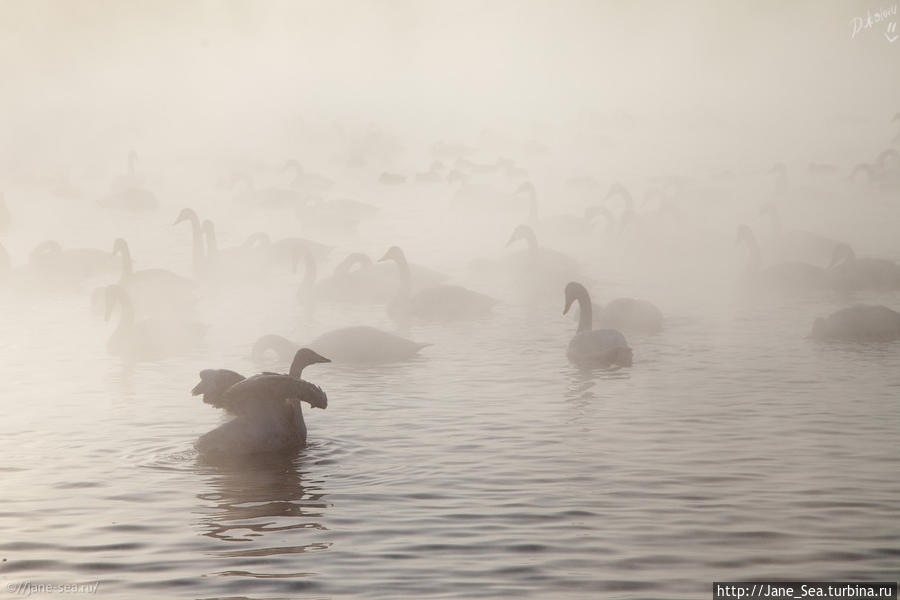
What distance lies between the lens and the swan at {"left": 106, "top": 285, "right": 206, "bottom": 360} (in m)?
21.7

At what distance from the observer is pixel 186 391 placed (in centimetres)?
1861

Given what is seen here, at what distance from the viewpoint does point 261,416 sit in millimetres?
14258

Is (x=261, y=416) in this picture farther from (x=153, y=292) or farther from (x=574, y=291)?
(x=153, y=292)

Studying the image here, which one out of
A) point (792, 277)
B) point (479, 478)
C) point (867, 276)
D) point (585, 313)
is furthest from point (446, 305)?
point (479, 478)

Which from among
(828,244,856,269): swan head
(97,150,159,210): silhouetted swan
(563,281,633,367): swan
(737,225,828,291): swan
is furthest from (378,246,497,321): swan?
(97,150,159,210): silhouetted swan

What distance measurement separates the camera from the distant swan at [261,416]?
14.0m

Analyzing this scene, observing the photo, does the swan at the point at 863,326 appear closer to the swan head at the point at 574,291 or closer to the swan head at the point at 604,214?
the swan head at the point at 574,291

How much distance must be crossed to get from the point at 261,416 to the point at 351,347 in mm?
6244

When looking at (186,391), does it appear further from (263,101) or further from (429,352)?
(263,101)

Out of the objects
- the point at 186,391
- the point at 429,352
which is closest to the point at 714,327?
the point at 429,352

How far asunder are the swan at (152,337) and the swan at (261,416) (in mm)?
7414

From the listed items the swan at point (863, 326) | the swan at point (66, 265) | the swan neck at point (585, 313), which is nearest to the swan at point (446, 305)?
the swan neck at point (585, 313)

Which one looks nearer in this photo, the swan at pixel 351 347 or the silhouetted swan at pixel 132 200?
the swan at pixel 351 347

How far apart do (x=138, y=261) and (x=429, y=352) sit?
14674 millimetres
